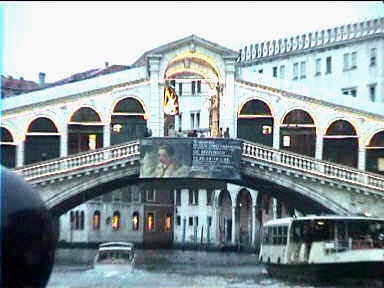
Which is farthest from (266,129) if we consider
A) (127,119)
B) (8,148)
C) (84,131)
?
(8,148)

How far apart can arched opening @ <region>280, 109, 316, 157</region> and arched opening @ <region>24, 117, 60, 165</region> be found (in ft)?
22.0

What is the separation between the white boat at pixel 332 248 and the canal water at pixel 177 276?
0.90 feet

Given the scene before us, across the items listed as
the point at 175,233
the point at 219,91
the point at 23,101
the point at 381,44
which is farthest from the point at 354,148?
the point at 175,233

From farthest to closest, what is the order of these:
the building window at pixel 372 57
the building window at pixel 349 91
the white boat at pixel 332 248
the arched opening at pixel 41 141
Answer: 1. the building window at pixel 349 91
2. the building window at pixel 372 57
3. the arched opening at pixel 41 141
4. the white boat at pixel 332 248

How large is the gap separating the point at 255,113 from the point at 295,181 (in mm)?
2713

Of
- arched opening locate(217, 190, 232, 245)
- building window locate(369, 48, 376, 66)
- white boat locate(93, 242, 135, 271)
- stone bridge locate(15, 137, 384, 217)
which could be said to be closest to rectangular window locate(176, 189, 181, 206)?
arched opening locate(217, 190, 232, 245)

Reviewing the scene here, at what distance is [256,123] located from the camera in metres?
31.8

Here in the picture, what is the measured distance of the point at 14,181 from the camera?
417 inches

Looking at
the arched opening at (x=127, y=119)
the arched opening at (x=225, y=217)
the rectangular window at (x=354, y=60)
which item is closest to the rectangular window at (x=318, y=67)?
the rectangular window at (x=354, y=60)

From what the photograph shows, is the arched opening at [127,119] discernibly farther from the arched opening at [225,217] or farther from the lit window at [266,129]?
the arched opening at [225,217]

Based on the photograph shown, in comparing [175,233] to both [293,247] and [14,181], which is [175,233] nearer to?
[293,247]

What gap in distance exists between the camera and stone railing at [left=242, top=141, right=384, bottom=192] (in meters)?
29.8

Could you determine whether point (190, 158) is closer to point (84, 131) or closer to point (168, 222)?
point (84, 131)

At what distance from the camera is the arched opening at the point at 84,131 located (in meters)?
31.1
